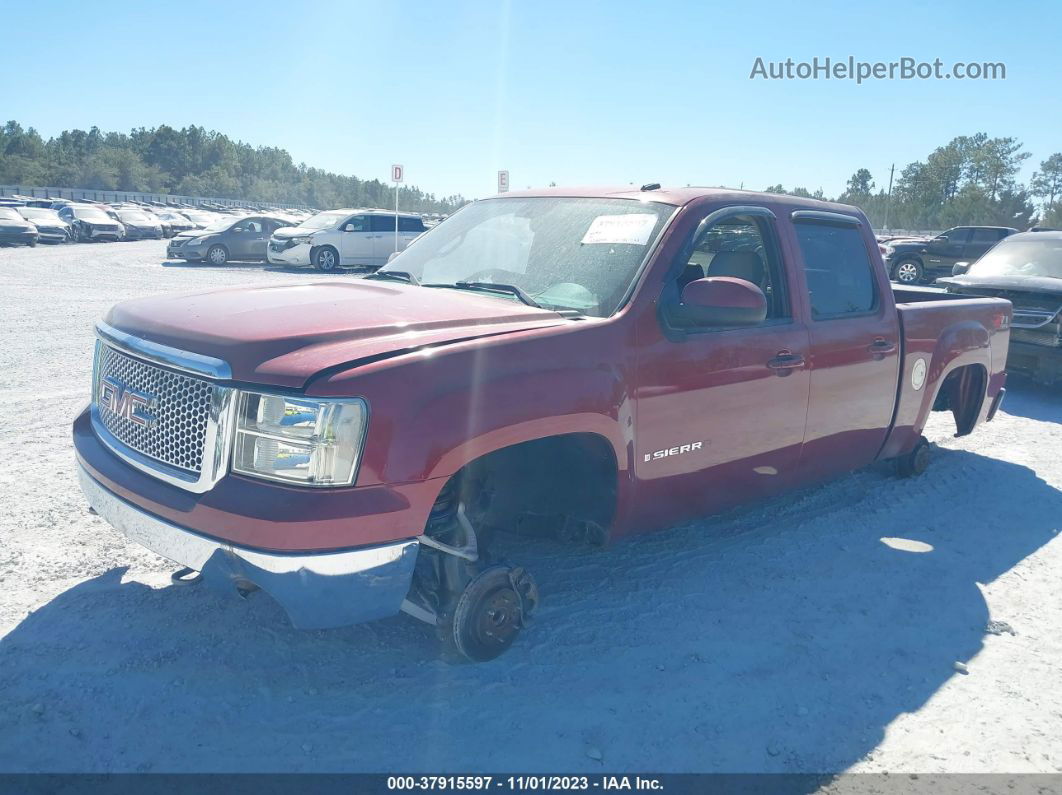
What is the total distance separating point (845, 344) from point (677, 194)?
130cm

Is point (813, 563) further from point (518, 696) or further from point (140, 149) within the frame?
point (140, 149)

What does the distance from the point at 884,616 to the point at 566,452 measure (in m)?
1.71

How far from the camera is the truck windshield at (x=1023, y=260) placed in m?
9.93

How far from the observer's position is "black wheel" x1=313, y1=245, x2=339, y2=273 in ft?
76.1

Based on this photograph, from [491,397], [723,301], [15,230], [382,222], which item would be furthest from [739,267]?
[15,230]

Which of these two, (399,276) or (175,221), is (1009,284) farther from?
(175,221)

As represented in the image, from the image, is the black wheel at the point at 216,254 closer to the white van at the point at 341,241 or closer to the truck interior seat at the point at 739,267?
the white van at the point at 341,241

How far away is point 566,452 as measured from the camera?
11.9ft

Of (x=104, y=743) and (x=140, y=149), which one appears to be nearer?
(x=104, y=743)

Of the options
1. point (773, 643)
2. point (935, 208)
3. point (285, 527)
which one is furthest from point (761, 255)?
point (935, 208)

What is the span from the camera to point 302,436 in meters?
2.67

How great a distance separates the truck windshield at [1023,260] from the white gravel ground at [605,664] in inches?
234

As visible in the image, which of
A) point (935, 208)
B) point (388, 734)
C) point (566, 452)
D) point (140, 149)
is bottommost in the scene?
point (388, 734)

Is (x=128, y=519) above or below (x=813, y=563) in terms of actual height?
above
